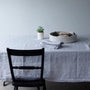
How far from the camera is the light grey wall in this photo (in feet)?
9.57

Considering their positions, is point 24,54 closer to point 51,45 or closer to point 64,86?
point 51,45

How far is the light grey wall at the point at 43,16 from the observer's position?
2.92 m

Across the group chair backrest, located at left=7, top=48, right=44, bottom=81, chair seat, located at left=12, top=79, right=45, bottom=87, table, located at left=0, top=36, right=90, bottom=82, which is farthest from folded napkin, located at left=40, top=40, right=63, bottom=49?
chair seat, located at left=12, top=79, right=45, bottom=87

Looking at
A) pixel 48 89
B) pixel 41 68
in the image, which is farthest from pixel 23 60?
pixel 48 89

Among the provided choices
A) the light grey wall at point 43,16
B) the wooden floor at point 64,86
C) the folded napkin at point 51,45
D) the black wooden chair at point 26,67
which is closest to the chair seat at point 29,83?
the black wooden chair at point 26,67

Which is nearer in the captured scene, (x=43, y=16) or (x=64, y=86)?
(x=64, y=86)

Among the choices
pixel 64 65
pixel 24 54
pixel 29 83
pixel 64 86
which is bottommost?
pixel 64 86

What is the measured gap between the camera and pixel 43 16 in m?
2.97

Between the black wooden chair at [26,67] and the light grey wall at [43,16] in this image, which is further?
the light grey wall at [43,16]

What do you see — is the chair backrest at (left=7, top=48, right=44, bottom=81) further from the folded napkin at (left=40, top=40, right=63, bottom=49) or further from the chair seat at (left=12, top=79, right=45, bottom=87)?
the folded napkin at (left=40, top=40, right=63, bottom=49)

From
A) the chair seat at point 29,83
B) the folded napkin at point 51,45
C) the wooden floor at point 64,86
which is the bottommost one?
the wooden floor at point 64,86

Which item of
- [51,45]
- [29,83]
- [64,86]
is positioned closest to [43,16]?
[51,45]

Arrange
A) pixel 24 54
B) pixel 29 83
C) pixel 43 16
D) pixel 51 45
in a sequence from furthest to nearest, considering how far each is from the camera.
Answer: pixel 43 16
pixel 51 45
pixel 29 83
pixel 24 54

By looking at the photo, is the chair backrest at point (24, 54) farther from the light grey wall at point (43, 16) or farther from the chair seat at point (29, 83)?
the light grey wall at point (43, 16)
